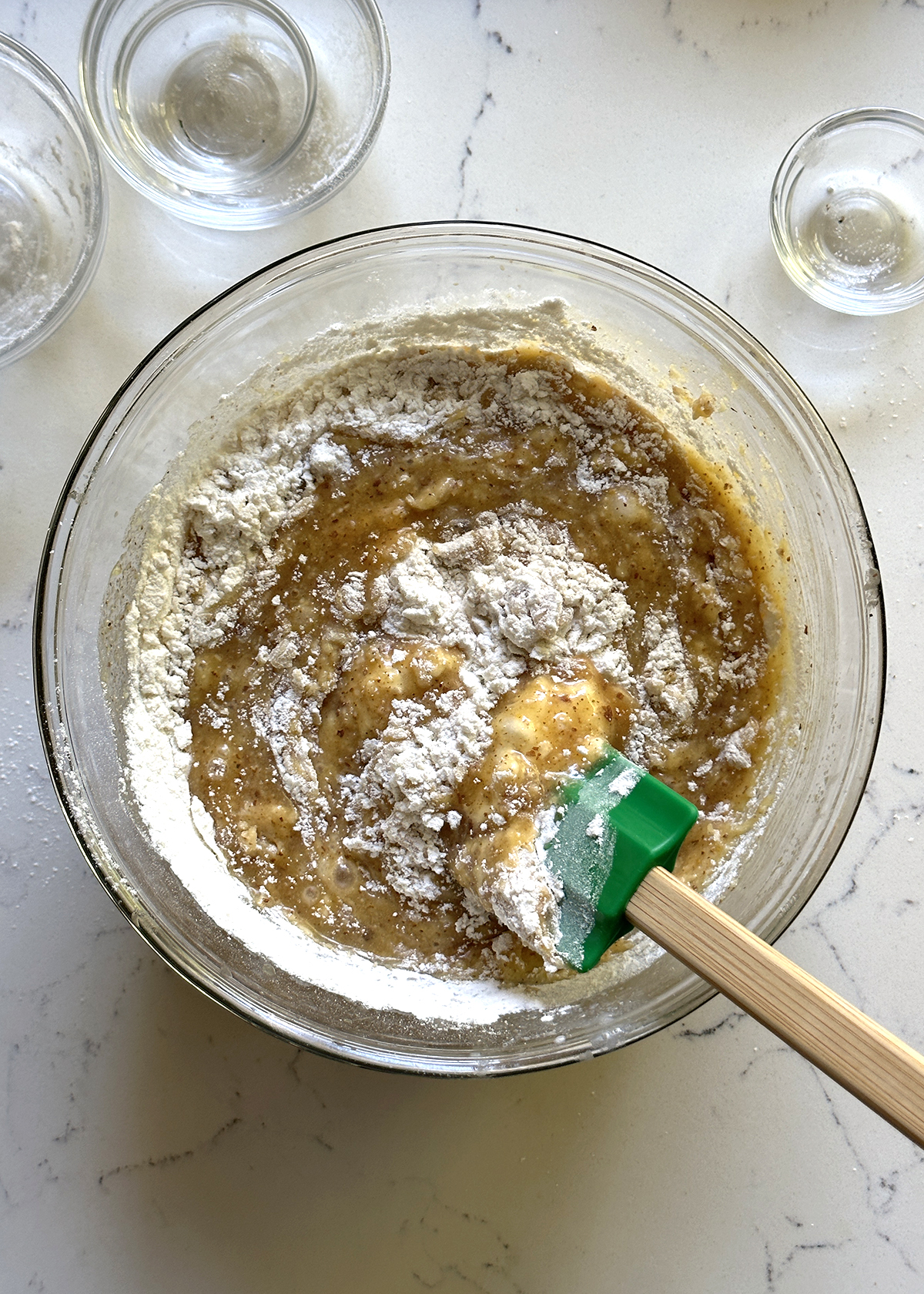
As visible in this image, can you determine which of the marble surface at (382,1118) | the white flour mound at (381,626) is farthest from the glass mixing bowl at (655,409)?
the marble surface at (382,1118)

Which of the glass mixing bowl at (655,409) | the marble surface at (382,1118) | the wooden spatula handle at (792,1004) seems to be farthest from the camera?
the marble surface at (382,1118)

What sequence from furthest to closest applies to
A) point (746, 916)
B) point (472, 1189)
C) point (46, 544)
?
point (472, 1189)
point (746, 916)
point (46, 544)

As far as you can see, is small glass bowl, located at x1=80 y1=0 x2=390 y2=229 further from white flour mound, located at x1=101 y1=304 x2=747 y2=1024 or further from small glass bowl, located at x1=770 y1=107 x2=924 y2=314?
small glass bowl, located at x1=770 y1=107 x2=924 y2=314

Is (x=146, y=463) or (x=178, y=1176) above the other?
(x=146, y=463)

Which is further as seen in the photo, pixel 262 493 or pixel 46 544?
pixel 262 493

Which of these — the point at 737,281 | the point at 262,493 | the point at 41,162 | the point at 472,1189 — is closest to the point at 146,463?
the point at 262,493

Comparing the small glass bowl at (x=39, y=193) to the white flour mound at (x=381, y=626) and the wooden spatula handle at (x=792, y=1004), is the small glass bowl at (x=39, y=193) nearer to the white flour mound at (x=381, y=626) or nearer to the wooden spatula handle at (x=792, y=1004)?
the white flour mound at (x=381, y=626)

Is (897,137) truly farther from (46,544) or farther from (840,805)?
(46,544)

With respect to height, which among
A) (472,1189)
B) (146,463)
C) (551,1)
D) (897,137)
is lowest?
(472,1189)
